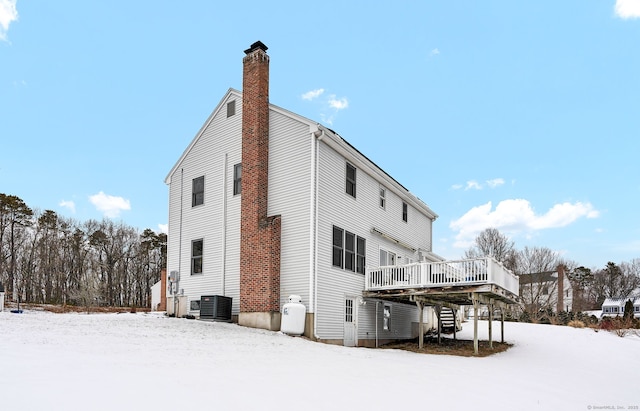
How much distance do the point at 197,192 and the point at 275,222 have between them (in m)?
5.29

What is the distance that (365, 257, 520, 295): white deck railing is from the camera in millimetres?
17109

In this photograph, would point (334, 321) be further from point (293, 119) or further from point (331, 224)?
point (293, 119)

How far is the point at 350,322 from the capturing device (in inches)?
750

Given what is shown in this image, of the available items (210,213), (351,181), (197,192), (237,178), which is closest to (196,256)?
(210,213)

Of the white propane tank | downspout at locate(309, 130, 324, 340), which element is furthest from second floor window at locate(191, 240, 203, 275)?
downspout at locate(309, 130, 324, 340)

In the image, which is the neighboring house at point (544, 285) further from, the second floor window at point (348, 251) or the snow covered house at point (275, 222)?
the second floor window at point (348, 251)

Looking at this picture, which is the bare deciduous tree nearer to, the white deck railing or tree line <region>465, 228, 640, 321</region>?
tree line <region>465, 228, 640, 321</region>

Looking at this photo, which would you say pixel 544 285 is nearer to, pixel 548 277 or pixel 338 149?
pixel 548 277

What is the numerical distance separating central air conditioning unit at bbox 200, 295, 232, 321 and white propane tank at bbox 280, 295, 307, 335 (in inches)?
109

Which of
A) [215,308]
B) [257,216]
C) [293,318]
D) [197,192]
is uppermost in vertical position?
[197,192]

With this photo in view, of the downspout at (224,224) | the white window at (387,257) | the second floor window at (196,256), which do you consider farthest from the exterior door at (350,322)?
the second floor window at (196,256)

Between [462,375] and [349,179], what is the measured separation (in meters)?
9.65

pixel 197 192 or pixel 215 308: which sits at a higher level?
pixel 197 192

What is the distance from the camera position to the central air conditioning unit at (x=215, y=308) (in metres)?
17.9
